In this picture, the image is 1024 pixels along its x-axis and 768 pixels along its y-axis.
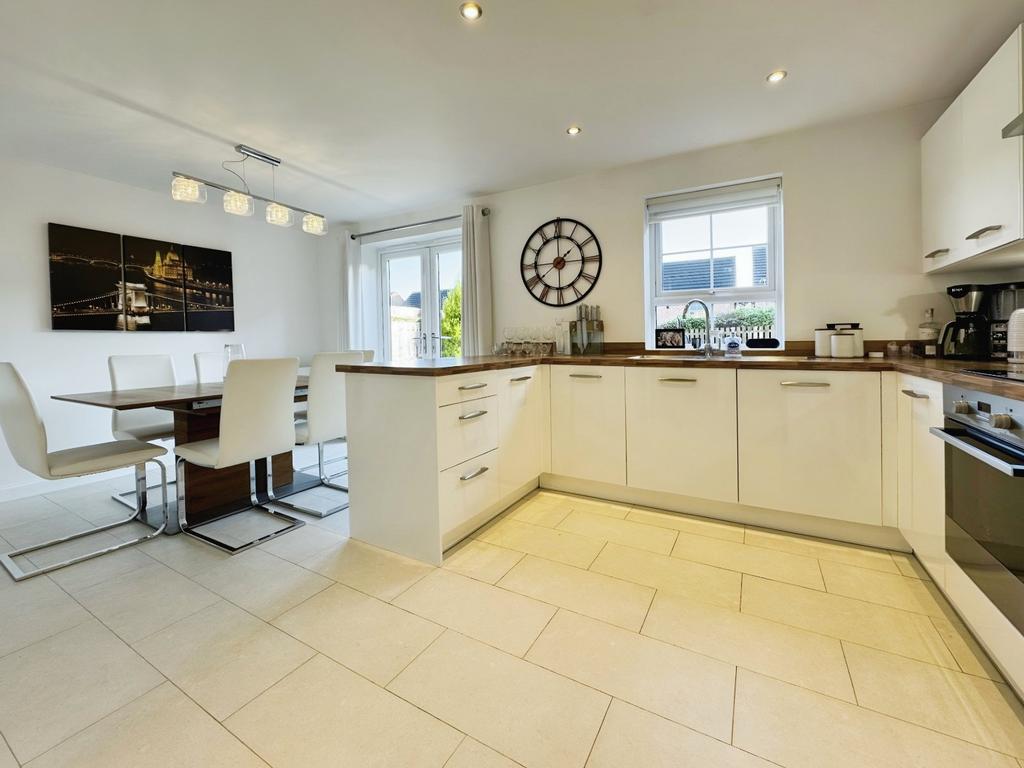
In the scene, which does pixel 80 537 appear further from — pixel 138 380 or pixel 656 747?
pixel 656 747

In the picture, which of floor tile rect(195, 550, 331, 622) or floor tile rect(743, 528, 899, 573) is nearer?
floor tile rect(195, 550, 331, 622)

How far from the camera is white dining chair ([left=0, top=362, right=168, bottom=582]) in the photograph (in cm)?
201

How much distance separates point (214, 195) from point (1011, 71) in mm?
5074

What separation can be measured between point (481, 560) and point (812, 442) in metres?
1.69

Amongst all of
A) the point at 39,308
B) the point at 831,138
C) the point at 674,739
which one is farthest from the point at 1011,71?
the point at 39,308

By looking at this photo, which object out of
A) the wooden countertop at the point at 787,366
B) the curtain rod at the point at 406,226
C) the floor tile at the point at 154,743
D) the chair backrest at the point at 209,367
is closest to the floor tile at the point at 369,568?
the floor tile at the point at 154,743

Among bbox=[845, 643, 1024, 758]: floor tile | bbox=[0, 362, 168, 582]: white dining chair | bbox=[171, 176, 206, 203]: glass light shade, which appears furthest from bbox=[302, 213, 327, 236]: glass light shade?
bbox=[845, 643, 1024, 758]: floor tile

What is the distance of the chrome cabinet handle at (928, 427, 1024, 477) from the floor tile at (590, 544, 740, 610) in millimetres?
888

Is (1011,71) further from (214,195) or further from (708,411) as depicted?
(214,195)

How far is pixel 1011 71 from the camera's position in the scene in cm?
155

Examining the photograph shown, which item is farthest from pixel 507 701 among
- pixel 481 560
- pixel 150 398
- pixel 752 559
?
pixel 150 398

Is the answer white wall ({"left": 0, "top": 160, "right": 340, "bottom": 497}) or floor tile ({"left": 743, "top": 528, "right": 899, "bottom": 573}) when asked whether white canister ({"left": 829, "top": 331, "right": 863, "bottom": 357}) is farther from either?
white wall ({"left": 0, "top": 160, "right": 340, "bottom": 497})

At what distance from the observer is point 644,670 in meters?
1.34

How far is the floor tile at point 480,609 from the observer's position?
4.95 ft
